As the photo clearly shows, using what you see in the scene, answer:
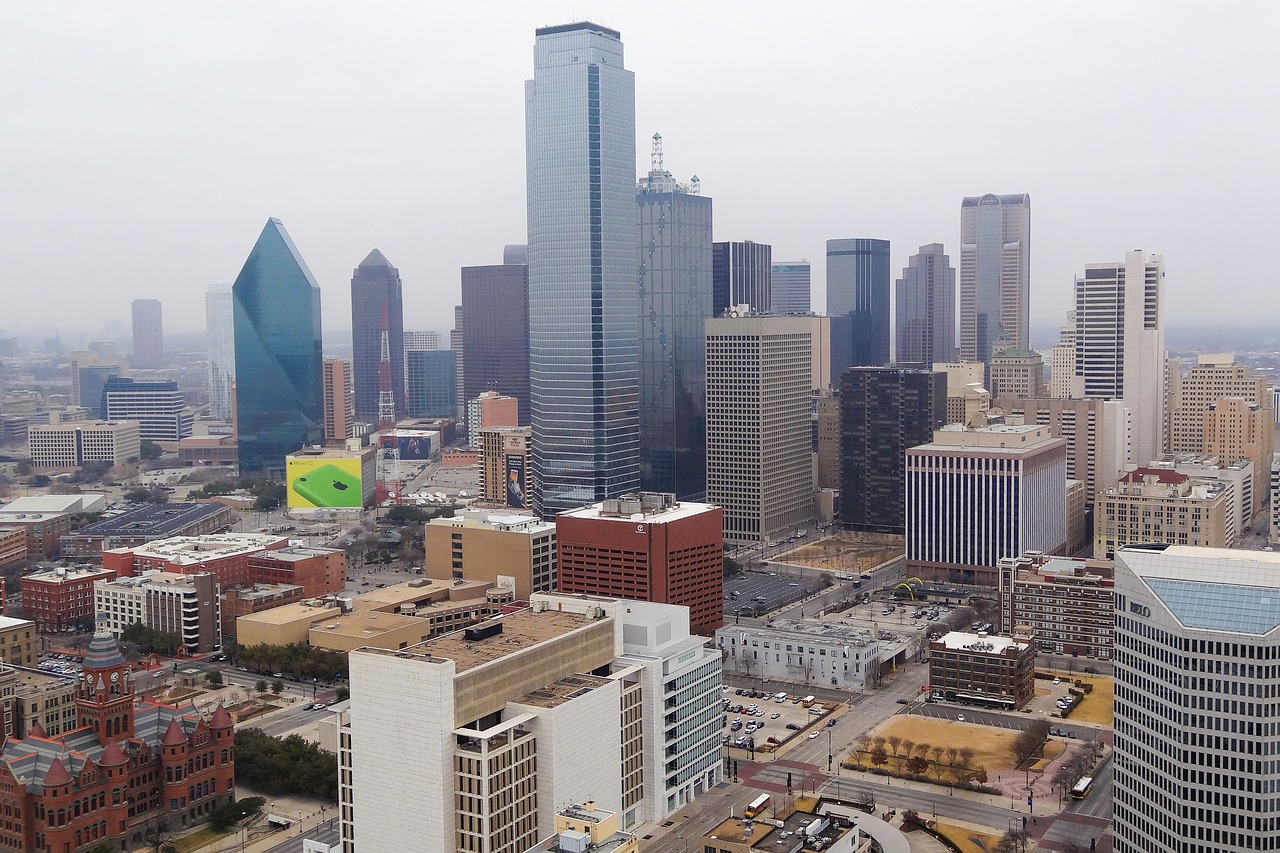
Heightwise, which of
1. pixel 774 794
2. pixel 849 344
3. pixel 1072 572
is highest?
pixel 849 344

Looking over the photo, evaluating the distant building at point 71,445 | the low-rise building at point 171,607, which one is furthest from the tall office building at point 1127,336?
the distant building at point 71,445

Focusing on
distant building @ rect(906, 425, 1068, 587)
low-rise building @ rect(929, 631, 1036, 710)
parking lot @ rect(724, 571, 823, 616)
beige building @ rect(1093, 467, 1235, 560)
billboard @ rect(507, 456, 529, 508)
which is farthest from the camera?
billboard @ rect(507, 456, 529, 508)

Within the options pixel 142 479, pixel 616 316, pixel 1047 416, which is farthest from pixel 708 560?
pixel 142 479

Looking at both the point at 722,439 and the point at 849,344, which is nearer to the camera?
the point at 722,439

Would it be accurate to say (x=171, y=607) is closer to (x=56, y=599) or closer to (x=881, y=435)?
(x=56, y=599)

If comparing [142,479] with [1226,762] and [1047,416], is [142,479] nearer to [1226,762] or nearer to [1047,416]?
[1047,416]

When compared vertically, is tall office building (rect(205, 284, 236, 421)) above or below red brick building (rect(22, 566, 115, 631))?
above

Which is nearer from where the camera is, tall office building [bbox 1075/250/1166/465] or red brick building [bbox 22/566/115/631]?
red brick building [bbox 22/566/115/631]

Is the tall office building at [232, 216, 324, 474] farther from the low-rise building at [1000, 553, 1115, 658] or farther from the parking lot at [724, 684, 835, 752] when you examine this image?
the low-rise building at [1000, 553, 1115, 658]

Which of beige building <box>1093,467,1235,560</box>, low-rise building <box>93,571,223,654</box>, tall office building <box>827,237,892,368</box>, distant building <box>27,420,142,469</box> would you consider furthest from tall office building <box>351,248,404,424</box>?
beige building <box>1093,467,1235,560</box>
